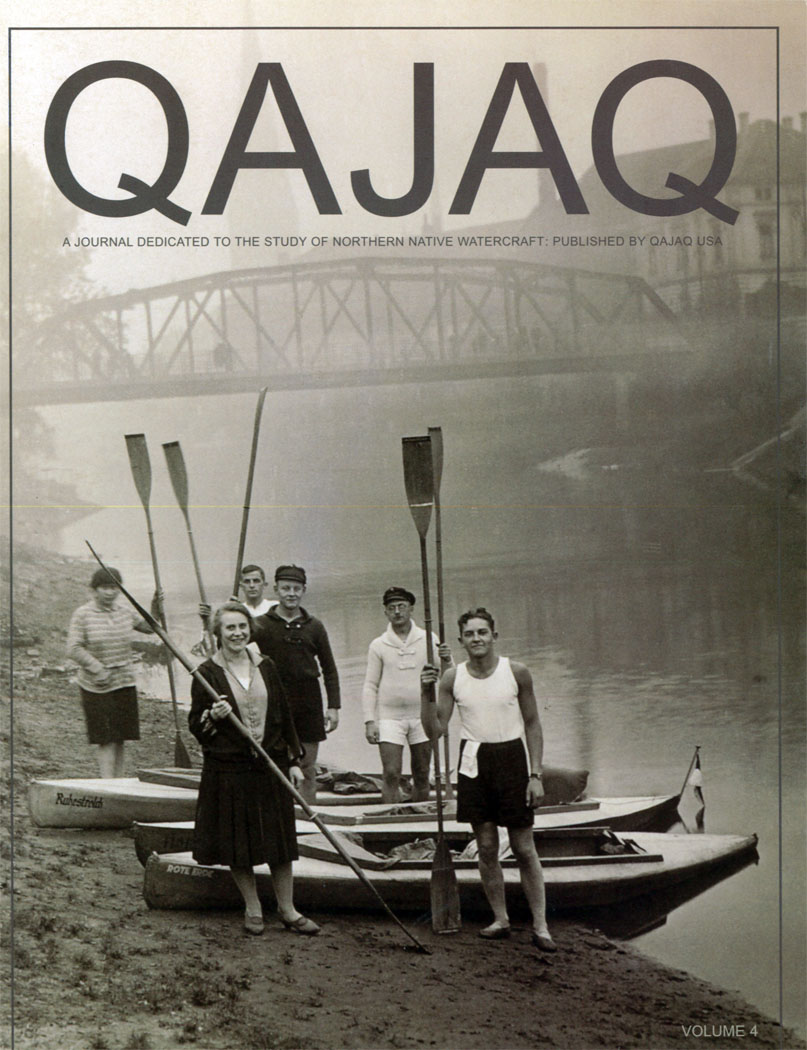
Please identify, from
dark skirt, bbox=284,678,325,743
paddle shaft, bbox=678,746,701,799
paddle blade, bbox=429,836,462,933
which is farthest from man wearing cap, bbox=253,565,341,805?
paddle shaft, bbox=678,746,701,799

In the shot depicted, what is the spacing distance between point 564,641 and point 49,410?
1.76 m

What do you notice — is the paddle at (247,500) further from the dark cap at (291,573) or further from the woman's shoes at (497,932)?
the woman's shoes at (497,932)

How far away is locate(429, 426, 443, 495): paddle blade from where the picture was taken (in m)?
3.73

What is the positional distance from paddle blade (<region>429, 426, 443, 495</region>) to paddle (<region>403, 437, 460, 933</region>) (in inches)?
0.4

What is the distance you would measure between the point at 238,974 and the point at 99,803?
669mm

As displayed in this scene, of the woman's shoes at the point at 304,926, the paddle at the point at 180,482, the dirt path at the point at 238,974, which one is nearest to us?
the dirt path at the point at 238,974

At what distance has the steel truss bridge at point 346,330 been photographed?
12.2 feet

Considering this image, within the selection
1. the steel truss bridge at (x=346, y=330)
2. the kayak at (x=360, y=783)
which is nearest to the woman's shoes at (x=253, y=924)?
the kayak at (x=360, y=783)

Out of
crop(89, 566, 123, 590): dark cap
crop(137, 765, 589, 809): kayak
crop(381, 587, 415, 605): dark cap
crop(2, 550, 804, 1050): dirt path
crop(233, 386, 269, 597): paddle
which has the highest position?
crop(233, 386, 269, 597): paddle

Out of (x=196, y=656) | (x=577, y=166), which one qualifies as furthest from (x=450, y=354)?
(x=196, y=656)

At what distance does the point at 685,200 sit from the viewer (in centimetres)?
374

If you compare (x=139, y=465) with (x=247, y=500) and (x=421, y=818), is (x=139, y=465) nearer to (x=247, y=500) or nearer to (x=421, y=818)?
(x=247, y=500)

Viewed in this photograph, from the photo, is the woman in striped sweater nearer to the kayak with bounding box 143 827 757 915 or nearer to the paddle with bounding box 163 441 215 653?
the paddle with bounding box 163 441 215 653

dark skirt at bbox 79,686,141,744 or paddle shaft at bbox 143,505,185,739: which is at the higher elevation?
paddle shaft at bbox 143,505,185,739
